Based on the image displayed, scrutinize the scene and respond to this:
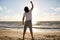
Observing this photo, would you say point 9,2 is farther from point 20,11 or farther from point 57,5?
point 57,5

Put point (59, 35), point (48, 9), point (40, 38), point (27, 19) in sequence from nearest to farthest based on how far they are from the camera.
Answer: point (27, 19) → point (40, 38) → point (59, 35) → point (48, 9)

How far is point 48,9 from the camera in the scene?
16.3 feet

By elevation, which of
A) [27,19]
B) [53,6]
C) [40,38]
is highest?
[53,6]

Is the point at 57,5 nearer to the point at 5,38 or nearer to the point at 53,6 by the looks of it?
the point at 53,6

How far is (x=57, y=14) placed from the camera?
4914mm

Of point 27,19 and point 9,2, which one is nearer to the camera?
point 27,19

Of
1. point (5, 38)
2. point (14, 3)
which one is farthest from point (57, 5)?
point (5, 38)

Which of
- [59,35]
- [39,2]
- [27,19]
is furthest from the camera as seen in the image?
[39,2]

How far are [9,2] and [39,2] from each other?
0.90m

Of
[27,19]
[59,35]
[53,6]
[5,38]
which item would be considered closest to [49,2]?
[53,6]

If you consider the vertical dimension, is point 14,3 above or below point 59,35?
above

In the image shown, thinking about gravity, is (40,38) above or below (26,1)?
below

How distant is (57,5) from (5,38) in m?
1.77

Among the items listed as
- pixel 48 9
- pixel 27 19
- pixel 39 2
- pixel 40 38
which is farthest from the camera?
pixel 48 9
